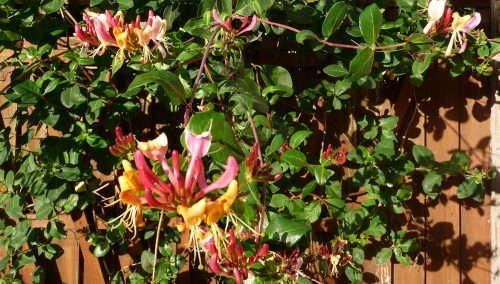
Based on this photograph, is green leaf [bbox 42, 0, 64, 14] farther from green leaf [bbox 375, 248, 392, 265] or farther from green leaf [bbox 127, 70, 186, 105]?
green leaf [bbox 375, 248, 392, 265]

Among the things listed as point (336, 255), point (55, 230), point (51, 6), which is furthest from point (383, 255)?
point (51, 6)

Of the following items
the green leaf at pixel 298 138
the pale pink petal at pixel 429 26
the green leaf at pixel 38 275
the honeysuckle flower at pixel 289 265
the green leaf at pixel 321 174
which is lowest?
the green leaf at pixel 38 275

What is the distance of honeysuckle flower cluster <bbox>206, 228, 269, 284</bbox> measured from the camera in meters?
0.72

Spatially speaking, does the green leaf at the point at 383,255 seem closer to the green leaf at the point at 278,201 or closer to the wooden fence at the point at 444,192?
the wooden fence at the point at 444,192

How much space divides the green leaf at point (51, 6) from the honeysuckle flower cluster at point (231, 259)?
92 centimetres

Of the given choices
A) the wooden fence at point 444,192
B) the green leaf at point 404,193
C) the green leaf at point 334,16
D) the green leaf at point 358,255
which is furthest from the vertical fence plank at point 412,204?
the green leaf at point 334,16

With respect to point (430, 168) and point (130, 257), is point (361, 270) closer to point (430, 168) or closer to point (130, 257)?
point (430, 168)

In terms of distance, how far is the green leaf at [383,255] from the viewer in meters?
1.74

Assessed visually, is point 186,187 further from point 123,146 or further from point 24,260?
point 24,260

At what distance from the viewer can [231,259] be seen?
753mm

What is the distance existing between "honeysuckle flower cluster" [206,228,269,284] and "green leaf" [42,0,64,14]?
921mm

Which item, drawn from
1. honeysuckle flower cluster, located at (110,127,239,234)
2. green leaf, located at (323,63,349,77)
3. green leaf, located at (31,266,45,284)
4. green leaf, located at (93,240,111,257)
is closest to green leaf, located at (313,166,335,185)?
green leaf, located at (323,63,349,77)

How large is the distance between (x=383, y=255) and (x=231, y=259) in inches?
43.7

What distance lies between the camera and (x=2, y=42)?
144cm
